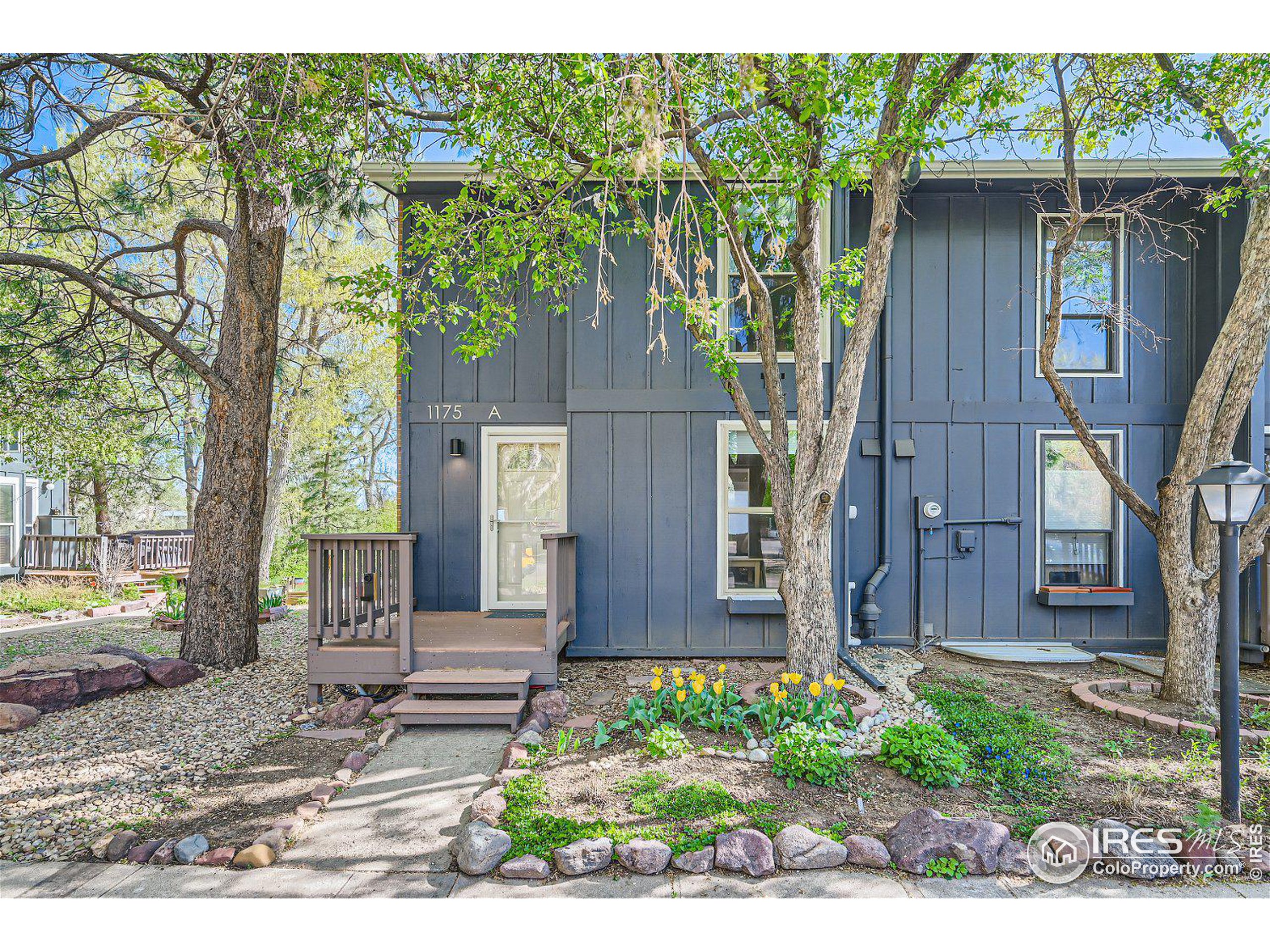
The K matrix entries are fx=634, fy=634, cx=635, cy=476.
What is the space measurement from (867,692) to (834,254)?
141 inches

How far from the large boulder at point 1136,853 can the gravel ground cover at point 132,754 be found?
407cm

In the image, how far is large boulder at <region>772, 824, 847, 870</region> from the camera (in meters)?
2.46

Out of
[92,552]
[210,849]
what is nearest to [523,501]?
[210,849]

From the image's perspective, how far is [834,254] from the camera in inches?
215

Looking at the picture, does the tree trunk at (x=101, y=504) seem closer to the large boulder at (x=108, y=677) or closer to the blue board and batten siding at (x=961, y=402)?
the large boulder at (x=108, y=677)

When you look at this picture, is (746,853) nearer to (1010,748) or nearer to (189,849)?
(1010,748)

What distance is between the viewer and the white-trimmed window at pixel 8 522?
11.8 m

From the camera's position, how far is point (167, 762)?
354cm

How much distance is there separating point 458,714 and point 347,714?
0.84m

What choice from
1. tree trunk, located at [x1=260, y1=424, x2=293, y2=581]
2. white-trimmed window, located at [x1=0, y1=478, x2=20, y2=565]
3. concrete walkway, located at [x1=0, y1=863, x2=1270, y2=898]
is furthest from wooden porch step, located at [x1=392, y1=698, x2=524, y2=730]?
white-trimmed window, located at [x1=0, y1=478, x2=20, y2=565]

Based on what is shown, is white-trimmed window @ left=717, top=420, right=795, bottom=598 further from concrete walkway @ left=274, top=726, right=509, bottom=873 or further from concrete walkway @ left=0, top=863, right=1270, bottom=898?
concrete walkway @ left=0, top=863, right=1270, bottom=898
